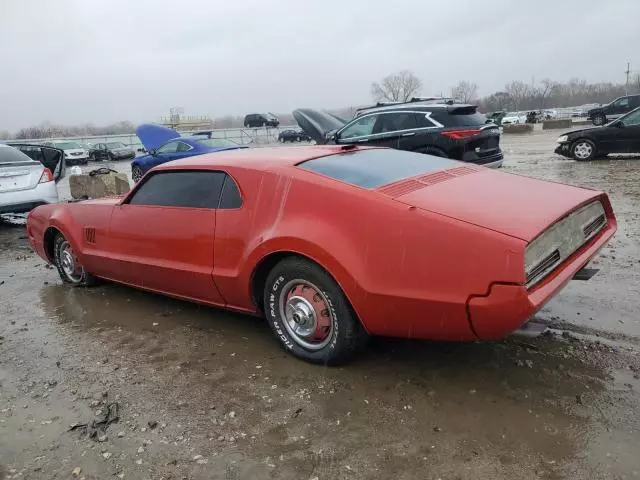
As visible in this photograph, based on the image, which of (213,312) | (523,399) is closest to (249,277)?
(213,312)

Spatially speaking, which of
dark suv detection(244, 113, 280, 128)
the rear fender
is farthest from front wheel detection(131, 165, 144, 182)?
dark suv detection(244, 113, 280, 128)

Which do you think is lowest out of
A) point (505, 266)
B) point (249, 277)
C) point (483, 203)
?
point (249, 277)

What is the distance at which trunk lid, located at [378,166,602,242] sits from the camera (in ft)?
8.83

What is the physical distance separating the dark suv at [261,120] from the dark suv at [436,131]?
41.5 m

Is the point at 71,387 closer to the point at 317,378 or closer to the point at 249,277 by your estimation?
the point at 249,277

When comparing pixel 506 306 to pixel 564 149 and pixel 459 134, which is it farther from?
pixel 564 149

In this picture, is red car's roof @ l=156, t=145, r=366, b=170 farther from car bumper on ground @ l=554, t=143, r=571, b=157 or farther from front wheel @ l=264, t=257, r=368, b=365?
car bumper on ground @ l=554, t=143, r=571, b=157

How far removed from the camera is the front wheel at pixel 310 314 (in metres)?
3.07

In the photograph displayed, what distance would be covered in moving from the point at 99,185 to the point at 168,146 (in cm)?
247

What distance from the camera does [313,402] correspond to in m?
2.91

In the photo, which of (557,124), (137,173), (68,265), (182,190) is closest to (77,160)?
(137,173)

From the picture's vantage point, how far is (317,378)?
10.4 feet

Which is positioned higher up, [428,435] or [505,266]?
[505,266]

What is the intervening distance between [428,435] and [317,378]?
2.65ft
